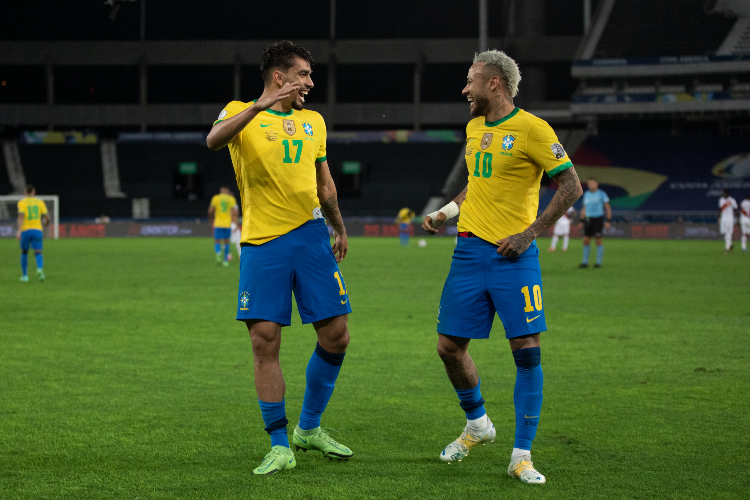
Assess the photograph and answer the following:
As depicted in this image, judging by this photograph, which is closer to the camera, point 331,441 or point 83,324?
point 331,441

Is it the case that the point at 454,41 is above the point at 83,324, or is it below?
above

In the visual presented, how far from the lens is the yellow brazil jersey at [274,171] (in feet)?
14.9

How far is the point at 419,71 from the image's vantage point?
2061 inches

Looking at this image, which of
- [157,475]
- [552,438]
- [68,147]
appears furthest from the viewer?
[68,147]

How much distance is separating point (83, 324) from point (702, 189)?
136 feet

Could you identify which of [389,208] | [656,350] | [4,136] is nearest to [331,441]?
[656,350]

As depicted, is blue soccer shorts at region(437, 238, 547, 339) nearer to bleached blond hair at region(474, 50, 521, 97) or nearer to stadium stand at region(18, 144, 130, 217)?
bleached blond hair at region(474, 50, 521, 97)

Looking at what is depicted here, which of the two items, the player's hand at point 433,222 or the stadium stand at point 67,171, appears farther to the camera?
the stadium stand at point 67,171

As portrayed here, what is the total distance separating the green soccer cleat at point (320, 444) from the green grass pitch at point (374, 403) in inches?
2.5

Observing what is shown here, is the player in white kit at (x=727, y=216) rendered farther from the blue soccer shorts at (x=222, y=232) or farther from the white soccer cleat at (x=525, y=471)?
the white soccer cleat at (x=525, y=471)

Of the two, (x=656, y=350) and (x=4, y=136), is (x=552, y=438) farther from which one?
(x=4, y=136)

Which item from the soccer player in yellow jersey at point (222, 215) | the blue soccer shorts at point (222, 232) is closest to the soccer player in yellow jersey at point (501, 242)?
the soccer player in yellow jersey at point (222, 215)

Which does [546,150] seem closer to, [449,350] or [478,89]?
[478,89]

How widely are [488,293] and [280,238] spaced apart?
48.7 inches
